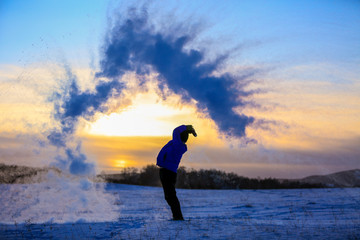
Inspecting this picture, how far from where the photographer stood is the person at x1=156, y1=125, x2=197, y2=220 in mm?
10031

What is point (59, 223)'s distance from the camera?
10562 millimetres

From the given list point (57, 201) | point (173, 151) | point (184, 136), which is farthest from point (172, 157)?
point (57, 201)

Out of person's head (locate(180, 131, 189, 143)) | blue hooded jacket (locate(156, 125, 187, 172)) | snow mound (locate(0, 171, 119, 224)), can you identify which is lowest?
snow mound (locate(0, 171, 119, 224))

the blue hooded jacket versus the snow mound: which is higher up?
the blue hooded jacket

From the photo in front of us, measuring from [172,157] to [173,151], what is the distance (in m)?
0.19

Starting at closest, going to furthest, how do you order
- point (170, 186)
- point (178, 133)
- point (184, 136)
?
point (178, 133), point (184, 136), point (170, 186)

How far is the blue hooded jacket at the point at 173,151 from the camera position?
10016 millimetres

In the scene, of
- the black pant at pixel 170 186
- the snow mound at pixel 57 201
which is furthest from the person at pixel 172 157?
the snow mound at pixel 57 201

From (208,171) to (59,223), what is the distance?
2898 cm

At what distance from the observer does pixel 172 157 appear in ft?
33.2

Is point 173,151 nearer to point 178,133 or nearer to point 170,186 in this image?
point 178,133

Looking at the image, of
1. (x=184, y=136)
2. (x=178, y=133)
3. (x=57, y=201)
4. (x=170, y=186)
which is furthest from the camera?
(x=57, y=201)

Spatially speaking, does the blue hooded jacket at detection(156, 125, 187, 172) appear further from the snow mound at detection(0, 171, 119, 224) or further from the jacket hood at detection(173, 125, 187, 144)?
the snow mound at detection(0, 171, 119, 224)

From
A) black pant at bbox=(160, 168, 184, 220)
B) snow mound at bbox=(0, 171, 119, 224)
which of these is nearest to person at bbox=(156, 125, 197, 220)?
black pant at bbox=(160, 168, 184, 220)
